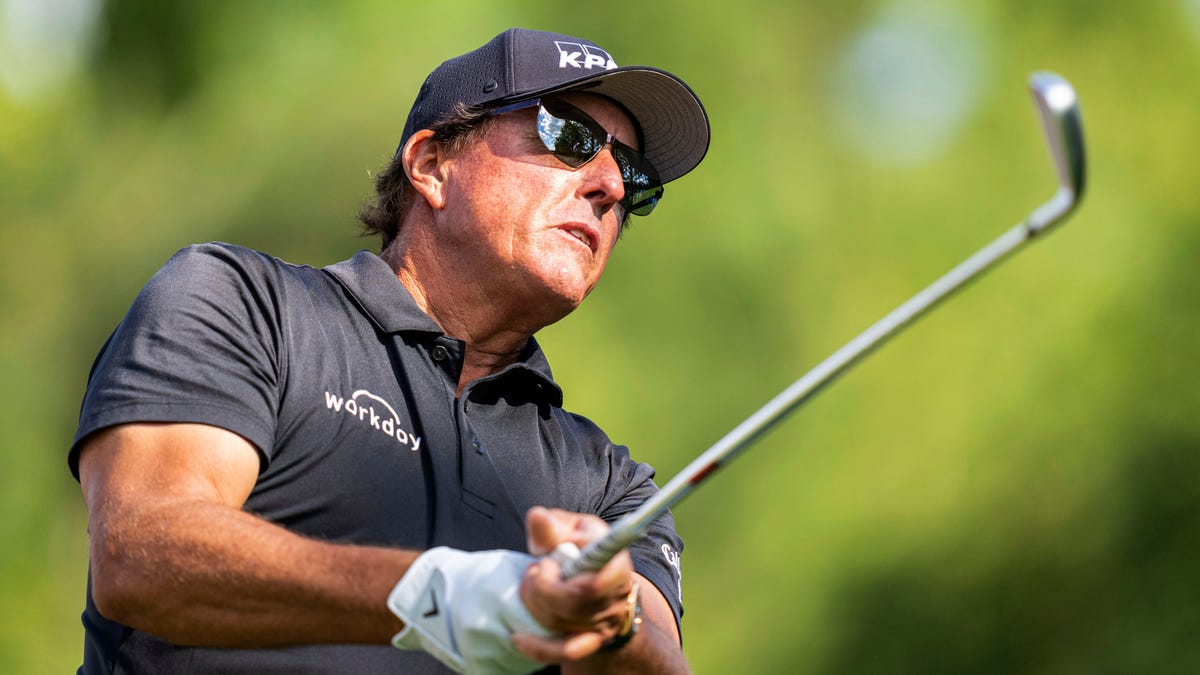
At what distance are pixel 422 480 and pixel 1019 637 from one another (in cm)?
418

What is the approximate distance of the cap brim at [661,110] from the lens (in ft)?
8.78

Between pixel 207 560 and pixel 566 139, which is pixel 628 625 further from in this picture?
pixel 566 139

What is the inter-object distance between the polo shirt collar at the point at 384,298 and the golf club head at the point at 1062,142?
1126mm

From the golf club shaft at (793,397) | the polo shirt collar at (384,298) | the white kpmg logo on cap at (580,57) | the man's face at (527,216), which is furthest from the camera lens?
the white kpmg logo on cap at (580,57)

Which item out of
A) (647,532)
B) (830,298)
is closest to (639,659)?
(647,532)

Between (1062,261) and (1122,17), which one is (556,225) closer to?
(1062,261)

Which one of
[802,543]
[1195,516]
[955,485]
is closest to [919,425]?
[955,485]

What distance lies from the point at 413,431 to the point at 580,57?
2.85 ft

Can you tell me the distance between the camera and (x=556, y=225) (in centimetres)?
257

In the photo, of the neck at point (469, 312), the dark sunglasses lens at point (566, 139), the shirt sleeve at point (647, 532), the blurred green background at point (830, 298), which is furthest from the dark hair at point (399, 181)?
the blurred green background at point (830, 298)

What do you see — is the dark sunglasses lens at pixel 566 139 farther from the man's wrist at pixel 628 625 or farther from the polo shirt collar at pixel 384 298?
the man's wrist at pixel 628 625

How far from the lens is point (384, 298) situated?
7.63 ft

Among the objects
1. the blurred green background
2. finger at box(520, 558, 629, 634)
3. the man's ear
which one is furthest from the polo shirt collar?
the blurred green background

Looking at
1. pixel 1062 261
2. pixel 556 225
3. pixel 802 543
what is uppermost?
pixel 556 225
